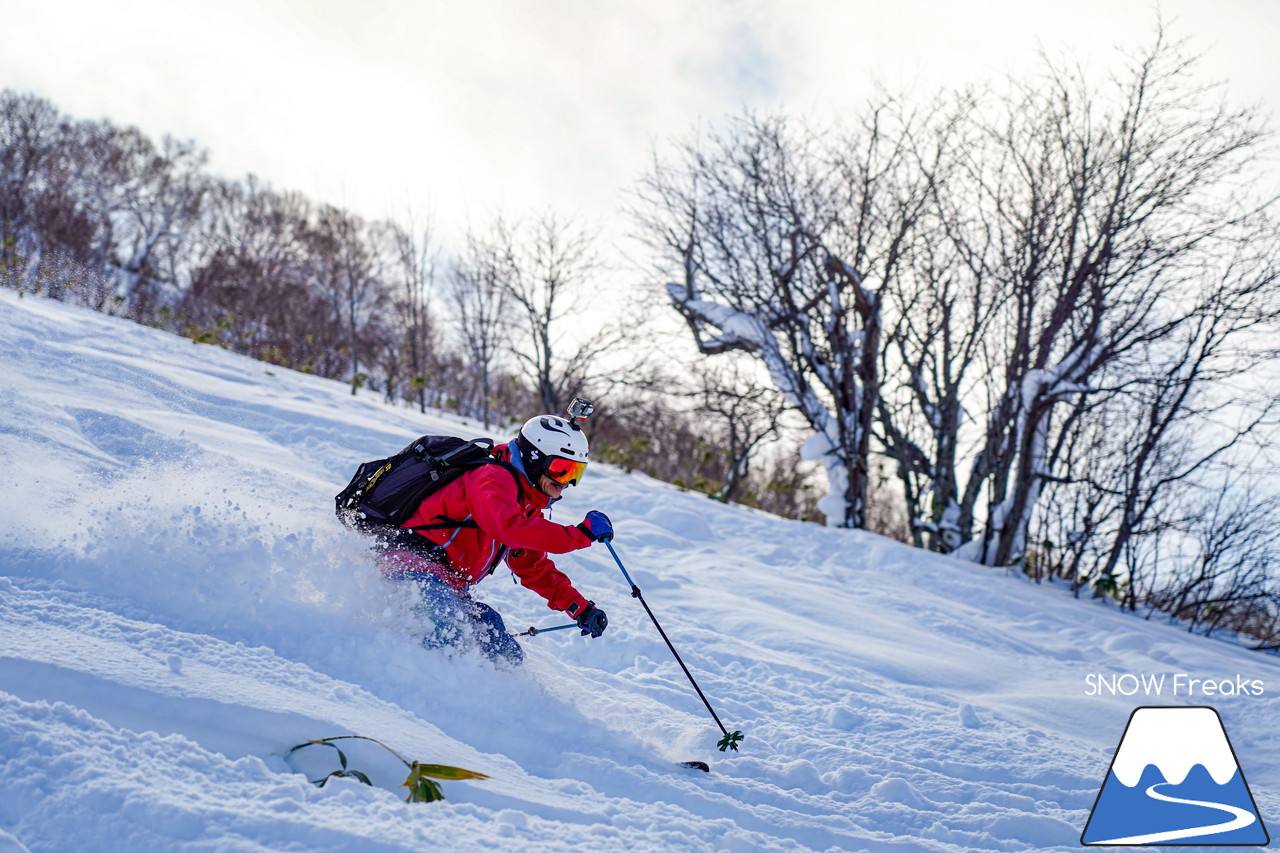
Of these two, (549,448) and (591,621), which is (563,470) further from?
(591,621)

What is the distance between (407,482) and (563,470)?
737 mm

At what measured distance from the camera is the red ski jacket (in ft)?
10.5

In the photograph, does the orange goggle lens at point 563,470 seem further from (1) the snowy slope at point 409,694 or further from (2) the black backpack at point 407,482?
(1) the snowy slope at point 409,694

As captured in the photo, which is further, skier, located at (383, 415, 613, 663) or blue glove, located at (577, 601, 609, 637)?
blue glove, located at (577, 601, 609, 637)

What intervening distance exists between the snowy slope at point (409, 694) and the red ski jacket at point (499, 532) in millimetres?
357

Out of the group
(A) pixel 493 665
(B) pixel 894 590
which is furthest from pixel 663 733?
(B) pixel 894 590

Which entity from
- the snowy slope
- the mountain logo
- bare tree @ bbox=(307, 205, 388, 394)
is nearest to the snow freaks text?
the snowy slope

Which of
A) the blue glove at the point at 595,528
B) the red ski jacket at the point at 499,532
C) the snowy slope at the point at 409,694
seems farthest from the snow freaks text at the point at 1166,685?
the red ski jacket at the point at 499,532

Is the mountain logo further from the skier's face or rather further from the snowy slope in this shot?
the skier's face

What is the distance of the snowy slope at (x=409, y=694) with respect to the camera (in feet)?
6.58

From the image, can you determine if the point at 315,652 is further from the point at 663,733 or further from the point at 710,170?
the point at 710,170

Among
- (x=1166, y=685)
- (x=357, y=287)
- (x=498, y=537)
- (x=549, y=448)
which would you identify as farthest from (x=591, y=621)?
(x=357, y=287)

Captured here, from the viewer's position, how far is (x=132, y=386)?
646cm

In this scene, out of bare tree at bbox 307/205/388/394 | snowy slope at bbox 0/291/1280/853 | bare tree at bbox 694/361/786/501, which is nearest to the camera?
snowy slope at bbox 0/291/1280/853
